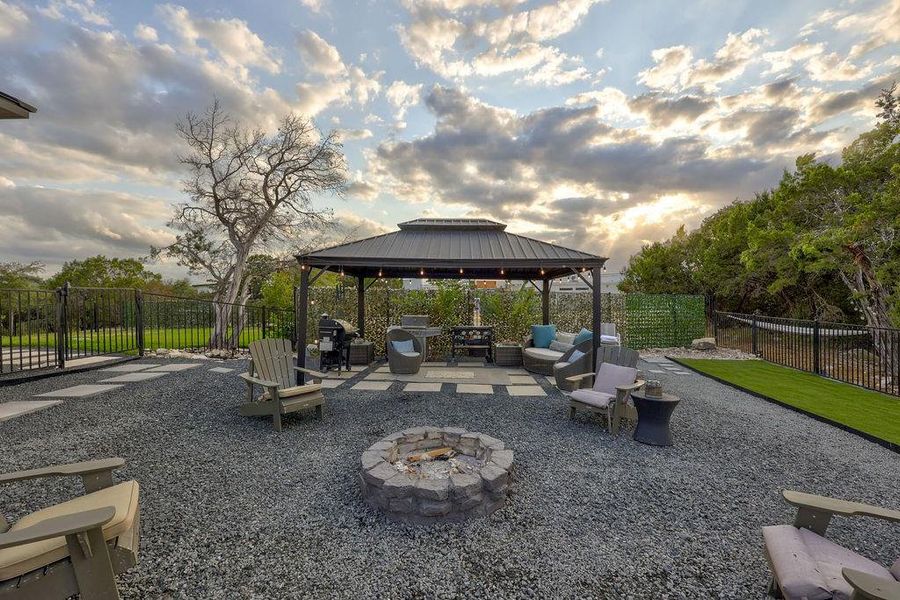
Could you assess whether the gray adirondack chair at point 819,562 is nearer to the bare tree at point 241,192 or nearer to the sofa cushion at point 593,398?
the sofa cushion at point 593,398

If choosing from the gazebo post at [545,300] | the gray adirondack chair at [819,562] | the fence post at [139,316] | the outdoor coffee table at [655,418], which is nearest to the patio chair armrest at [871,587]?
the gray adirondack chair at [819,562]

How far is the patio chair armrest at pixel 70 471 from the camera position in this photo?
6.09ft

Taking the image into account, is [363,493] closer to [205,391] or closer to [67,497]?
[67,497]

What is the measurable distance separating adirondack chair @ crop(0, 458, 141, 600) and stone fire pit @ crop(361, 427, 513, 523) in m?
1.40

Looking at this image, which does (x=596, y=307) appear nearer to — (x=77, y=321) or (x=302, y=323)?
(x=302, y=323)

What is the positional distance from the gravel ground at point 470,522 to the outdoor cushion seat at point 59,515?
45 centimetres

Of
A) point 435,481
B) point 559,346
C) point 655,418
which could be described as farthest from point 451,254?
point 435,481

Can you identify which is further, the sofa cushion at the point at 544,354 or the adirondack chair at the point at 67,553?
the sofa cushion at the point at 544,354

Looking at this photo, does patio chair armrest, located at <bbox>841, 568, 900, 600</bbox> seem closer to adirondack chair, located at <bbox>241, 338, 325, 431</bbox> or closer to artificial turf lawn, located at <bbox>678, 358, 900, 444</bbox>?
artificial turf lawn, located at <bbox>678, 358, 900, 444</bbox>

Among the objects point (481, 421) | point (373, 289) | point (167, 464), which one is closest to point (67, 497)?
point (167, 464)

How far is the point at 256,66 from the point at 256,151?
5.64 meters

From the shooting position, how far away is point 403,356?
7.46 meters

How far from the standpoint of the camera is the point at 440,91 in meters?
9.07

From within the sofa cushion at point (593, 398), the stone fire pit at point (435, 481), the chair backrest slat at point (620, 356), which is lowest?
the stone fire pit at point (435, 481)
